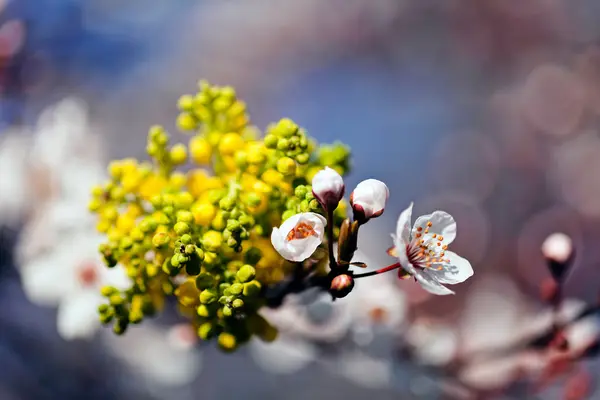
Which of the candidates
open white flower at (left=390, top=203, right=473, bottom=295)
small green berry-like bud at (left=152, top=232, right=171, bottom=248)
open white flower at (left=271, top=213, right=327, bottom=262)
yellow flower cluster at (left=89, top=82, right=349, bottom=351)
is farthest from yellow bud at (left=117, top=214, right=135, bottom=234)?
open white flower at (left=390, top=203, right=473, bottom=295)

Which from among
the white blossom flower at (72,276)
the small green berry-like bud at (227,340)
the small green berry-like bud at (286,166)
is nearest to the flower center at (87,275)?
the white blossom flower at (72,276)

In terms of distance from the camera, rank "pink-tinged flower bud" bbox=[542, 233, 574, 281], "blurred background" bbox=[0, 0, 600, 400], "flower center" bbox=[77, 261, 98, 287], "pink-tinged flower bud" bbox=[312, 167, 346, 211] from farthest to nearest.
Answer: "blurred background" bbox=[0, 0, 600, 400]
"flower center" bbox=[77, 261, 98, 287]
"pink-tinged flower bud" bbox=[542, 233, 574, 281]
"pink-tinged flower bud" bbox=[312, 167, 346, 211]

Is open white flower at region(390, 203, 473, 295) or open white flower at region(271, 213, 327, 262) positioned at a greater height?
open white flower at region(390, 203, 473, 295)

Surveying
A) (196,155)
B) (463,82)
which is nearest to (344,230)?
(196,155)

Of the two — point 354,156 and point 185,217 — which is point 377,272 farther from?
point 354,156

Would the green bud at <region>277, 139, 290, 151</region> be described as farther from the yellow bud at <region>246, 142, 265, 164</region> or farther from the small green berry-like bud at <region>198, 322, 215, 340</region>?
the small green berry-like bud at <region>198, 322, 215, 340</region>

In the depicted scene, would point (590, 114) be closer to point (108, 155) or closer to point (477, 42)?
point (477, 42)

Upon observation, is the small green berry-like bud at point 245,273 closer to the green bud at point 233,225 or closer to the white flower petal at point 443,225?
the green bud at point 233,225
